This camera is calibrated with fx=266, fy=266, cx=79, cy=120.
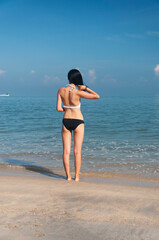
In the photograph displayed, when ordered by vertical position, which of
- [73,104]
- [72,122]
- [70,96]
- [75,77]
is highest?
[75,77]

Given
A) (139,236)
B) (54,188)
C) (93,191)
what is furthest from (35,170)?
(139,236)

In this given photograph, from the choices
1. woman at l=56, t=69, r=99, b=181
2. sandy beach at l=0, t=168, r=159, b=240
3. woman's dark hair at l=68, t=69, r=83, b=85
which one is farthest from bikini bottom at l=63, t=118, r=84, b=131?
sandy beach at l=0, t=168, r=159, b=240

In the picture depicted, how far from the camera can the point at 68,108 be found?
5285 millimetres

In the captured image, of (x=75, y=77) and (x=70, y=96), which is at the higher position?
(x=75, y=77)

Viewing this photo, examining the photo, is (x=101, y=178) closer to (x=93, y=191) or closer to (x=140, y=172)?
(x=140, y=172)

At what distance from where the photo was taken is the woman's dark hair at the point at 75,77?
505 centimetres

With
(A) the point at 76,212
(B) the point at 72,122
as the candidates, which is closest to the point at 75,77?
(B) the point at 72,122

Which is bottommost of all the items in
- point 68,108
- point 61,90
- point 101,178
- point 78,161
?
point 101,178

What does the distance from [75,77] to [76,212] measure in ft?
8.46

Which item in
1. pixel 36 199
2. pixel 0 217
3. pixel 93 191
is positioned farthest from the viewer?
pixel 93 191

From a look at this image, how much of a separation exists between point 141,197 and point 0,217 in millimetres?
2173

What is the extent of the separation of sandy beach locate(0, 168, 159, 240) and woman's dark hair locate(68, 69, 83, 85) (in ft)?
6.48

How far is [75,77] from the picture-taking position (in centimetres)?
507

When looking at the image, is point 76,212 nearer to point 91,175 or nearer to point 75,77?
point 75,77
